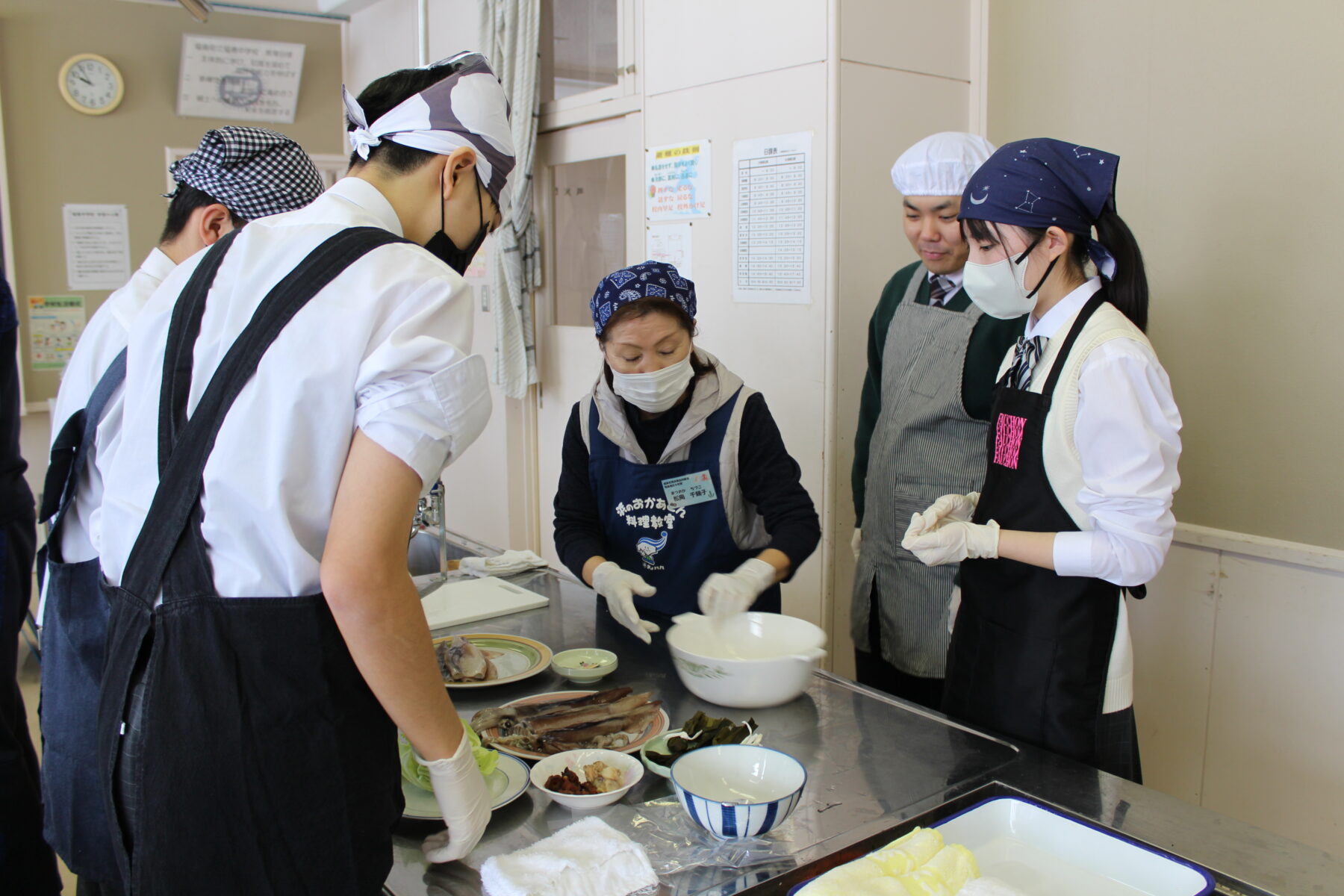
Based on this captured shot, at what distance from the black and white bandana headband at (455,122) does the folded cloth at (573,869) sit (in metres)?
0.78

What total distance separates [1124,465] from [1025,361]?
0.30 meters

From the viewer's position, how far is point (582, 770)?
120 centimetres

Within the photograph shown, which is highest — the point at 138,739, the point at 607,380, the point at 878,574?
the point at 607,380

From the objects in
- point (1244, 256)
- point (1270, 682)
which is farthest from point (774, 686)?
point (1244, 256)

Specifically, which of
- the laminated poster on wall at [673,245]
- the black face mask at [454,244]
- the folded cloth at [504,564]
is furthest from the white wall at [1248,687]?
the black face mask at [454,244]

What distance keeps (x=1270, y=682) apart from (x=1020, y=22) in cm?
178

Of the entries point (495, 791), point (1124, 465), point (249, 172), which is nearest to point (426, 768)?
point (495, 791)

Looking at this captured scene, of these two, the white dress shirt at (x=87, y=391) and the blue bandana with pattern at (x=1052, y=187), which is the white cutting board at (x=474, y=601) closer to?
the white dress shirt at (x=87, y=391)

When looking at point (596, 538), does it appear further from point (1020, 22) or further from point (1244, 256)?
point (1020, 22)

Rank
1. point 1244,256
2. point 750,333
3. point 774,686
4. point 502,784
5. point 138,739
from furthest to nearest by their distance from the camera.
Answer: point 750,333, point 1244,256, point 774,686, point 502,784, point 138,739

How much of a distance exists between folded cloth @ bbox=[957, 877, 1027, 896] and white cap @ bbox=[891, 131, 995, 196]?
4.92 ft

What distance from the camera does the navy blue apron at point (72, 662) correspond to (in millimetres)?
1304

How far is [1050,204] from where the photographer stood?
148 centimetres

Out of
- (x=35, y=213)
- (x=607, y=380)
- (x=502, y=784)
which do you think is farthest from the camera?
(x=35, y=213)
